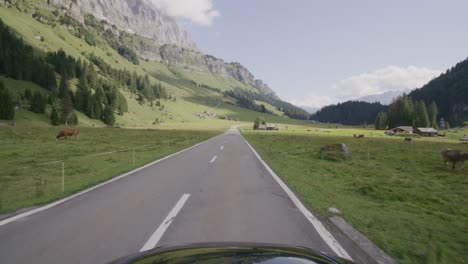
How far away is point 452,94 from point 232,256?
211m

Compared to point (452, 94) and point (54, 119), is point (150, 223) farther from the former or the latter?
point (452, 94)

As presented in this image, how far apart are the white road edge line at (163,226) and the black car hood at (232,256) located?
7.05 feet

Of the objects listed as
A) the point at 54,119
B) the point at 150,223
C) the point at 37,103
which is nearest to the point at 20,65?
the point at 37,103

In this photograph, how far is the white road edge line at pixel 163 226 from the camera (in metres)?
4.90

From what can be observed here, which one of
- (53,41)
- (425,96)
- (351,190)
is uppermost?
(53,41)

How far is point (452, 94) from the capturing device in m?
168

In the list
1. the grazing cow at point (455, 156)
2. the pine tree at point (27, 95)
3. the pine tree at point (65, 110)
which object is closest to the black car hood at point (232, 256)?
the grazing cow at point (455, 156)

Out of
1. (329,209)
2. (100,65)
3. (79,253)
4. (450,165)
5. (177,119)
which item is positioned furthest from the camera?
(100,65)

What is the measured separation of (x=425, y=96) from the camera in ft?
585

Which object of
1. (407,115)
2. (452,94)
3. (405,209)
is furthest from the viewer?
(452,94)

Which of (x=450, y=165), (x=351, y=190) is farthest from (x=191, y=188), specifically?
(x=450, y=165)

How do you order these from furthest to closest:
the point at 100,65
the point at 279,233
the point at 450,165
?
the point at 100,65, the point at 450,165, the point at 279,233

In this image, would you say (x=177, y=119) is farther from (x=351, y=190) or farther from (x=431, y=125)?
(x=351, y=190)

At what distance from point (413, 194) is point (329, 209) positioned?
19.0 ft
